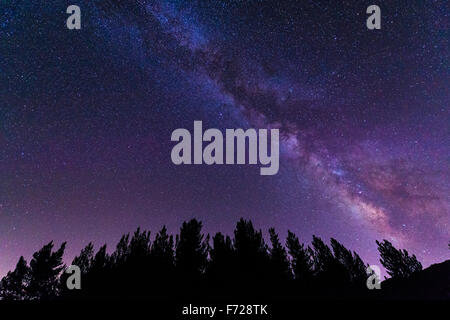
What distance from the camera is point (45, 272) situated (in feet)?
90.0

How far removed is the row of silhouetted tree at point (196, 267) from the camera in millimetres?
20719

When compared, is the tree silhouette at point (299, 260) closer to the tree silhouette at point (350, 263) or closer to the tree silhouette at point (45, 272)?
the tree silhouette at point (350, 263)

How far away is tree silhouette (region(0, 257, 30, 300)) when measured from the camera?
2493 cm

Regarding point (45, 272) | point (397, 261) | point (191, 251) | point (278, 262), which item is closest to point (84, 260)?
point (45, 272)

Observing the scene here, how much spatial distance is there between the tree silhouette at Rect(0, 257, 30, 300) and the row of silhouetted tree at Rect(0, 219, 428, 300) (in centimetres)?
9

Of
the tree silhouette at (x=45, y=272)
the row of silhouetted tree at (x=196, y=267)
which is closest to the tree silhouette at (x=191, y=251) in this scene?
the row of silhouetted tree at (x=196, y=267)

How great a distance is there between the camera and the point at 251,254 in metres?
24.2

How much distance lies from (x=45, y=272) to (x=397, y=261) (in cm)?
4604

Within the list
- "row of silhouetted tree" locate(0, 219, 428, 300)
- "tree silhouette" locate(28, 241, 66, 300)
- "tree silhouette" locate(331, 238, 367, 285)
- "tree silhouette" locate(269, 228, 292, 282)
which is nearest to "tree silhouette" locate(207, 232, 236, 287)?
"row of silhouetted tree" locate(0, 219, 428, 300)

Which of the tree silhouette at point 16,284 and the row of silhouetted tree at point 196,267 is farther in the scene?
the tree silhouette at point 16,284

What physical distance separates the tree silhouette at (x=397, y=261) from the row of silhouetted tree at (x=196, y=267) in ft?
0.25

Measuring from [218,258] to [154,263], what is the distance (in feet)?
23.7
